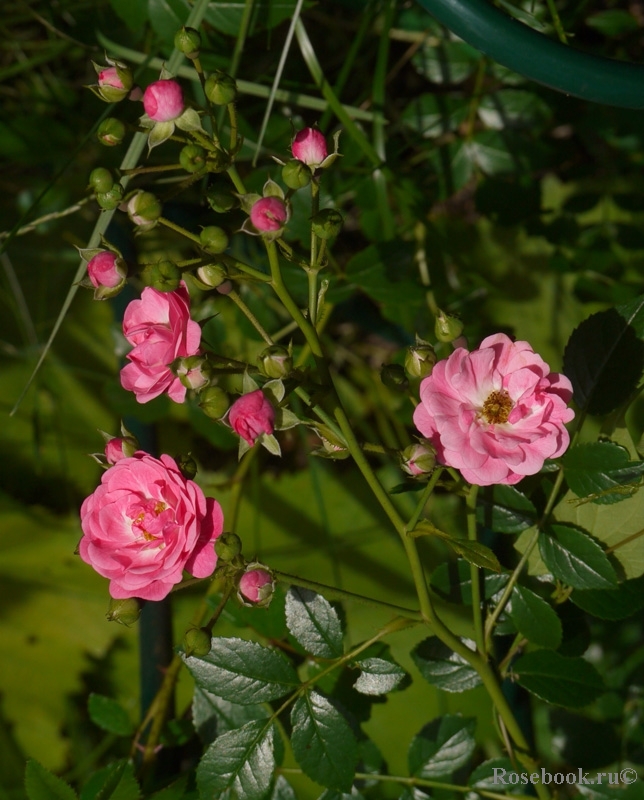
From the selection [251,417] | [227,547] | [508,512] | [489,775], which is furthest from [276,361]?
[489,775]

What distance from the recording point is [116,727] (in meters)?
0.84

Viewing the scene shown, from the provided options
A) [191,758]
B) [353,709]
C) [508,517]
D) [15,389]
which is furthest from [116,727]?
[15,389]

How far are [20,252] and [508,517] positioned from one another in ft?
3.61

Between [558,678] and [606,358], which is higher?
[606,358]

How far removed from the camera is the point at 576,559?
2.03ft

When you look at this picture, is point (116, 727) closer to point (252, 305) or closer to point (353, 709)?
point (353, 709)

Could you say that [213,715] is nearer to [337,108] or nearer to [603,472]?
[603,472]

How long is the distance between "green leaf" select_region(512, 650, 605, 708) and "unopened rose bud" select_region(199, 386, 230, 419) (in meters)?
0.38

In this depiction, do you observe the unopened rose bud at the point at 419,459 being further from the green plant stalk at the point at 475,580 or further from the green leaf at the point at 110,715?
the green leaf at the point at 110,715

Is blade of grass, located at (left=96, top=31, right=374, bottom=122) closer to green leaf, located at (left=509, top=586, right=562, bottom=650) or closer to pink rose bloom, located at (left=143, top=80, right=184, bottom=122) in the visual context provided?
pink rose bloom, located at (left=143, top=80, right=184, bottom=122)

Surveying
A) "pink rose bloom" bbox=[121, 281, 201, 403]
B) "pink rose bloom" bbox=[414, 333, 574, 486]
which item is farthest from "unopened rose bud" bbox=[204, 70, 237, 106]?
"pink rose bloom" bbox=[414, 333, 574, 486]

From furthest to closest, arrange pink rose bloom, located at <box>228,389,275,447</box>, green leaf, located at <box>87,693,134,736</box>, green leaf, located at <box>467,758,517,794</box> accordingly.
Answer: green leaf, located at <box>87,693,134,736</box>
green leaf, located at <box>467,758,517,794</box>
pink rose bloom, located at <box>228,389,275,447</box>

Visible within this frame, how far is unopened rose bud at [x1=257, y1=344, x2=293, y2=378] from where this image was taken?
1.69 feet

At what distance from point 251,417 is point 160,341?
Result: 0.11m
